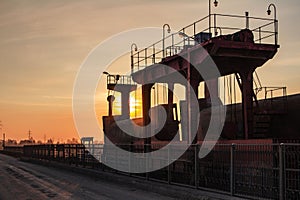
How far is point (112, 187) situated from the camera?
66.6 feet

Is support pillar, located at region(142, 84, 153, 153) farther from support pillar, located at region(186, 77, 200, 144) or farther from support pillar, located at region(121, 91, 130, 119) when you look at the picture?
support pillar, located at region(121, 91, 130, 119)

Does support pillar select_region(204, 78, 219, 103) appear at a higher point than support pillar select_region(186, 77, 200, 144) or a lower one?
higher

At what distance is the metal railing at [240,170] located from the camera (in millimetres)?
12336

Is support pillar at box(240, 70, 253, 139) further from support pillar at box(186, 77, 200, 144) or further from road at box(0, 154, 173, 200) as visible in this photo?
road at box(0, 154, 173, 200)

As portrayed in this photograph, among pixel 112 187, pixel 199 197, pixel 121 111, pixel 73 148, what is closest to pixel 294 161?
pixel 199 197

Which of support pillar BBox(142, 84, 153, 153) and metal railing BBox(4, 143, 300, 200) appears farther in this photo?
support pillar BBox(142, 84, 153, 153)

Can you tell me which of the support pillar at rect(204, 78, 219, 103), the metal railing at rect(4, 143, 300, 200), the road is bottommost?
the road

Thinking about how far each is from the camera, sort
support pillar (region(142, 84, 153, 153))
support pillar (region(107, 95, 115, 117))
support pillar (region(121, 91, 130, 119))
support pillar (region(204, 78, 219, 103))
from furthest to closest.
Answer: support pillar (region(107, 95, 115, 117)), support pillar (region(121, 91, 130, 119)), support pillar (region(142, 84, 153, 153)), support pillar (region(204, 78, 219, 103))

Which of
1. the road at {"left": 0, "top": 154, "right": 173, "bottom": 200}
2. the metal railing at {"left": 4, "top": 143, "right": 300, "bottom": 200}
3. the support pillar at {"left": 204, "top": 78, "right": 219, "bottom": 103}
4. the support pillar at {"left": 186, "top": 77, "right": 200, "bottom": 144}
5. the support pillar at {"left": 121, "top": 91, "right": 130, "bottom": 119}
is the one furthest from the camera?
the support pillar at {"left": 121, "top": 91, "right": 130, "bottom": 119}

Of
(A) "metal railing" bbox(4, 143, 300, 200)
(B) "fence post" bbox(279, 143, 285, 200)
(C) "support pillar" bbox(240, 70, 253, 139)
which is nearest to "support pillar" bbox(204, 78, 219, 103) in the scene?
(C) "support pillar" bbox(240, 70, 253, 139)

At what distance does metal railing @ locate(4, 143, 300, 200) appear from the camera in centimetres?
1234

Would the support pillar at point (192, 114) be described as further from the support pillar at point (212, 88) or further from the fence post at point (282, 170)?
the fence post at point (282, 170)

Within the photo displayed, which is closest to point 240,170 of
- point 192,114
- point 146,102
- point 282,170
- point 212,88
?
point 282,170

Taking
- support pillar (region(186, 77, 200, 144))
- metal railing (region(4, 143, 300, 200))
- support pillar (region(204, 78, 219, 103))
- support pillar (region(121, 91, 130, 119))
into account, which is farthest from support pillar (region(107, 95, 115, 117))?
metal railing (region(4, 143, 300, 200))
